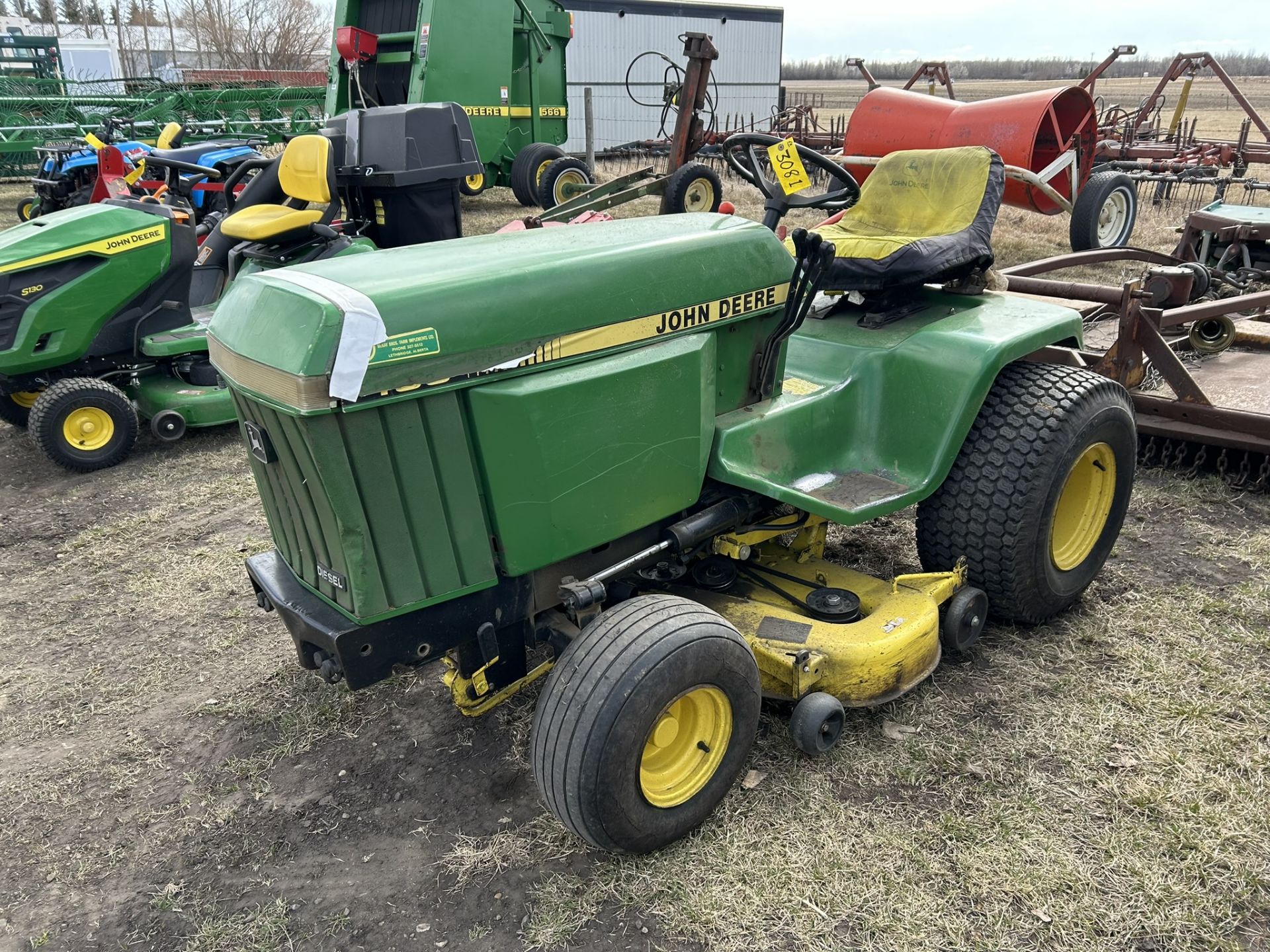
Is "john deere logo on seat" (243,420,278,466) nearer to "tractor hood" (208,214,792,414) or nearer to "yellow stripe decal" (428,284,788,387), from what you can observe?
"tractor hood" (208,214,792,414)

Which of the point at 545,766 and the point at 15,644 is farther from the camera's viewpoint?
the point at 15,644

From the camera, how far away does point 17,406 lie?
17.1 feet

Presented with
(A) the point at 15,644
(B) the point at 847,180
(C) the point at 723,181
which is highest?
(B) the point at 847,180

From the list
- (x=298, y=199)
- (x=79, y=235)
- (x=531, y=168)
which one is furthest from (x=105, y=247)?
(x=531, y=168)

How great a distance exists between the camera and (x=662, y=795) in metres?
2.28

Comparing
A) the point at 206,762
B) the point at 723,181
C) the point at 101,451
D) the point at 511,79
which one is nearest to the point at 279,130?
the point at 511,79

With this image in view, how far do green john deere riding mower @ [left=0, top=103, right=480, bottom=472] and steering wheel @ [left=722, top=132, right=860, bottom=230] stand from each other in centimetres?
248

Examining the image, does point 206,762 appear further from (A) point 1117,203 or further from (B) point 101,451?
(A) point 1117,203

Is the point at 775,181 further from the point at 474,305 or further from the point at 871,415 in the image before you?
the point at 474,305

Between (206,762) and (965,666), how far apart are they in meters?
2.23

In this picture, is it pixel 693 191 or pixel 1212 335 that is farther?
pixel 693 191

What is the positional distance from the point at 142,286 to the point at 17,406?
1072 millimetres

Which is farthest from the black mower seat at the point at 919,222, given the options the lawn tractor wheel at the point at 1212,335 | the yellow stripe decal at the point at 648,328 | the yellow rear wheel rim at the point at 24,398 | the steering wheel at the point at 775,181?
the yellow rear wheel rim at the point at 24,398

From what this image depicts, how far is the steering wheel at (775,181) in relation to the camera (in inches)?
112
